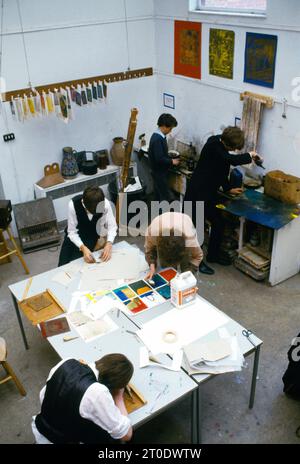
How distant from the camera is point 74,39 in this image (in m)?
4.91

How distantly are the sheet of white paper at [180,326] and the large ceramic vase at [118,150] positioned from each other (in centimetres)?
292

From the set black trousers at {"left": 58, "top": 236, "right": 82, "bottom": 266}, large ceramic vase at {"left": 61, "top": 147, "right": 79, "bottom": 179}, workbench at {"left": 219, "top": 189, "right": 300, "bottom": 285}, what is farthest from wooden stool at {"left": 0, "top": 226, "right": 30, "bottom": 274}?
workbench at {"left": 219, "top": 189, "right": 300, "bottom": 285}

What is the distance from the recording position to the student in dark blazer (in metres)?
4.09

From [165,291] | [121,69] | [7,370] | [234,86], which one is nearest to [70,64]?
[121,69]

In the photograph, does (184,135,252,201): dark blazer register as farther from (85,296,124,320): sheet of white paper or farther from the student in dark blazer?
(85,296,124,320): sheet of white paper

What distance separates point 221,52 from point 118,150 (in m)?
1.66

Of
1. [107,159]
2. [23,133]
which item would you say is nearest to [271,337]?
[107,159]

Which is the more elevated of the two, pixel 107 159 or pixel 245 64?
pixel 245 64

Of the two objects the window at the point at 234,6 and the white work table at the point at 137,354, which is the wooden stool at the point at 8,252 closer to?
the white work table at the point at 137,354

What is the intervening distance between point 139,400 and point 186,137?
3751mm

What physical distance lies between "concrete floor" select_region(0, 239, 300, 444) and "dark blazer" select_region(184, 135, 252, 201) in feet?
2.83

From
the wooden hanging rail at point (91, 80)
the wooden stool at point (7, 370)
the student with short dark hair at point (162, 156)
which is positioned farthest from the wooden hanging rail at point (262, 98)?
the wooden stool at point (7, 370)

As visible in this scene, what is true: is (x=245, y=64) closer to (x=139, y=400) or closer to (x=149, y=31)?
(x=149, y=31)

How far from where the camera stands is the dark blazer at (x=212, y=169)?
13.7ft
